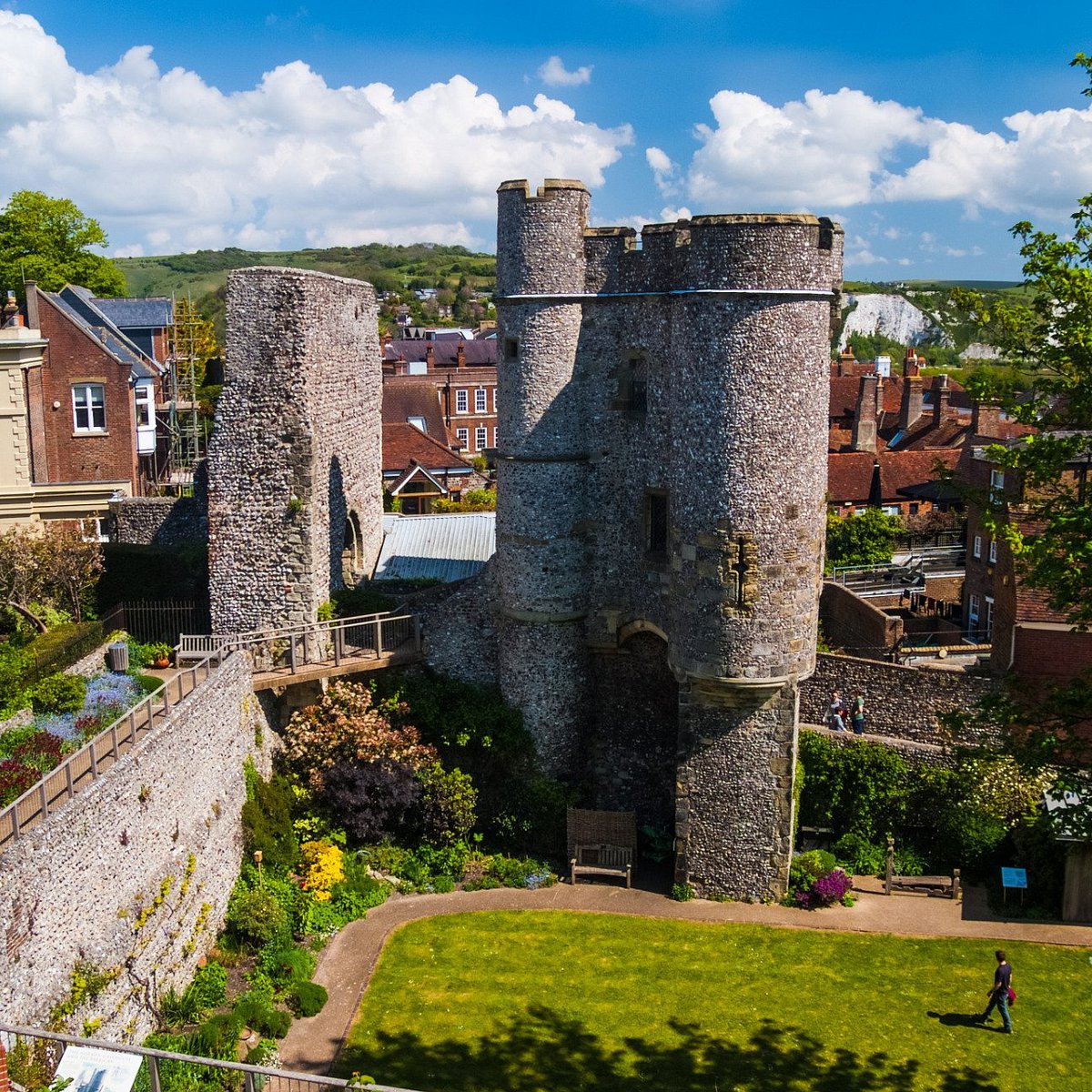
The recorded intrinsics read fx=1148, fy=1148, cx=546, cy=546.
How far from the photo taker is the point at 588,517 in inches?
863

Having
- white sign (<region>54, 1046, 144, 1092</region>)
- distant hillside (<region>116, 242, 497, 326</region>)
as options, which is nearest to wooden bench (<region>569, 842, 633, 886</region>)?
white sign (<region>54, 1046, 144, 1092</region>)

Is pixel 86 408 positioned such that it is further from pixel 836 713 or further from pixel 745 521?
pixel 836 713

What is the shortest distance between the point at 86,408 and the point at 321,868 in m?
16.0

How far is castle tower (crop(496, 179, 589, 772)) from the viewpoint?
20969 mm

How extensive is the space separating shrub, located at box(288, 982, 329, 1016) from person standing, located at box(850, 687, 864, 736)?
11081mm

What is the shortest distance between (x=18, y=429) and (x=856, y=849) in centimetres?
2042

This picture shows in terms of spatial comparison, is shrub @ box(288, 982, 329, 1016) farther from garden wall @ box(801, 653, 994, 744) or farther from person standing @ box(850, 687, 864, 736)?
person standing @ box(850, 687, 864, 736)

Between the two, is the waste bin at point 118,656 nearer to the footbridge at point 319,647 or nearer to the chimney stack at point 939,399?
the footbridge at point 319,647

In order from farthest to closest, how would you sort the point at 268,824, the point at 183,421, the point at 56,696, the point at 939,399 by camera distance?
the point at 939,399, the point at 183,421, the point at 268,824, the point at 56,696

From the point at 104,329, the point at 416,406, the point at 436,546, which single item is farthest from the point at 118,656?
the point at 416,406

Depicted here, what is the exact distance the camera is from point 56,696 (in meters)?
18.9

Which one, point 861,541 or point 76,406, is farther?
point 861,541

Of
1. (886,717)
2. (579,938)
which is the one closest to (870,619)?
(886,717)

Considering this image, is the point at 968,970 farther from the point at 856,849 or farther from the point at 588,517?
the point at 588,517
